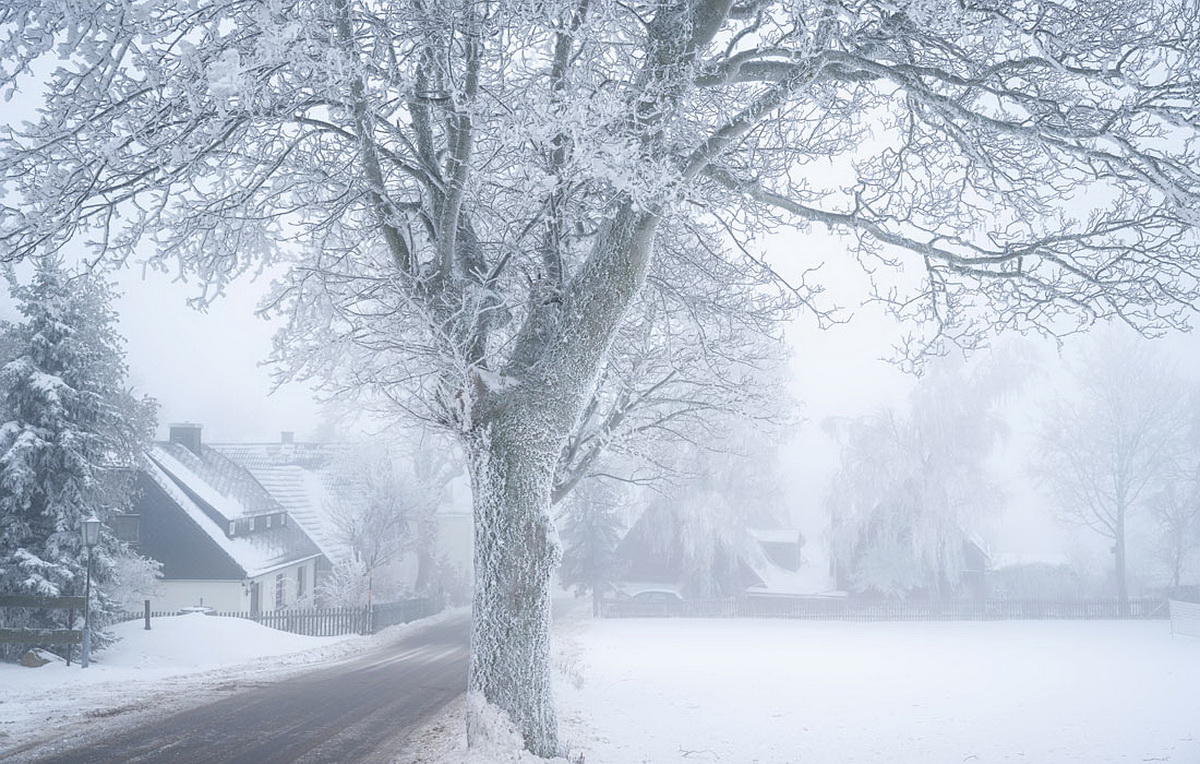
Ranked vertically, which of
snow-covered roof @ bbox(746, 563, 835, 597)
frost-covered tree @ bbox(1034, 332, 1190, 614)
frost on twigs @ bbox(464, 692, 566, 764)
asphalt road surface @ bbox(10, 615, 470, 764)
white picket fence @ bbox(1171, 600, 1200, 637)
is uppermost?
frost-covered tree @ bbox(1034, 332, 1190, 614)

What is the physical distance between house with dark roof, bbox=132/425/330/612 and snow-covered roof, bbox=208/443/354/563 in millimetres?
3117

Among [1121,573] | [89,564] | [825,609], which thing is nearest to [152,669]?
[89,564]

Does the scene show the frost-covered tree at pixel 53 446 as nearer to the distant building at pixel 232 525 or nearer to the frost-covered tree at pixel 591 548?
the distant building at pixel 232 525

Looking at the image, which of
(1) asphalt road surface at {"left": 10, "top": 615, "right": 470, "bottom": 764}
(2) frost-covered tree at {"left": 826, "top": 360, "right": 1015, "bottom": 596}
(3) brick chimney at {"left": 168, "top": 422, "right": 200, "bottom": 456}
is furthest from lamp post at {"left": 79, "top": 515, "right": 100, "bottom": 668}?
(2) frost-covered tree at {"left": 826, "top": 360, "right": 1015, "bottom": 596}

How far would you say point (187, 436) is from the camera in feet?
105

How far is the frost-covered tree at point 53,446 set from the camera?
50.2ft

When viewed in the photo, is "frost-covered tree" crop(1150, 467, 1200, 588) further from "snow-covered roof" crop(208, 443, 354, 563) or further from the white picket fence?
"snow-covered roof" crop(208, 443, 354, 563)

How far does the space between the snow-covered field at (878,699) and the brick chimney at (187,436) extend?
18.6 meters

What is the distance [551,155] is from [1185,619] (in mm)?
34002

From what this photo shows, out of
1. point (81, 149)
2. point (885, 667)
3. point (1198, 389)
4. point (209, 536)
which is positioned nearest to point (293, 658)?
point (209, 536)

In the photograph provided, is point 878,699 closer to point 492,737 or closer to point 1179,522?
point 492,737

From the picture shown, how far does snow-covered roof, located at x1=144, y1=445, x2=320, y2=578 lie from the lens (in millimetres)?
26672

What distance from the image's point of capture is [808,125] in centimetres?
831

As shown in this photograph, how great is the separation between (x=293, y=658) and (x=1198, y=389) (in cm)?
4178
